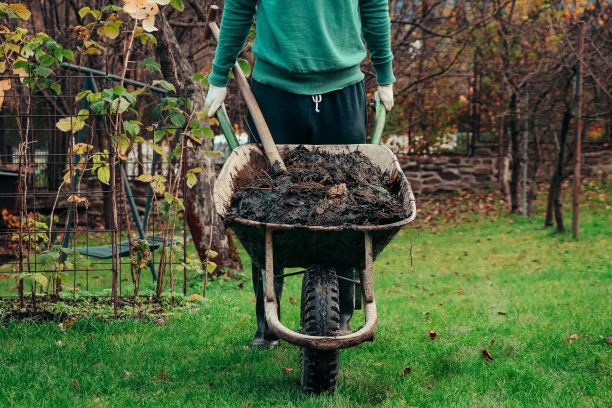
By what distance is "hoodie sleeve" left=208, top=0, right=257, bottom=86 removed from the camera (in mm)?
2820

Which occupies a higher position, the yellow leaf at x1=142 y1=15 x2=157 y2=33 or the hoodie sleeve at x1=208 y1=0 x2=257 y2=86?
the yellow leaf at x1=142 y1=15 x2=157 y2=33

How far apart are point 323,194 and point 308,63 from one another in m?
0.63

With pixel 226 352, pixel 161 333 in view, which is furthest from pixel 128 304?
pixel 226 352

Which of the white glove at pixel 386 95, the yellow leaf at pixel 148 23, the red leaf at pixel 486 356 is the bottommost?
the red leaf at pixel 486 356

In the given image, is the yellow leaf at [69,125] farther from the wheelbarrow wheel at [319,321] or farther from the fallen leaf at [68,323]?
the wheelbarrow wheel at [319,321]

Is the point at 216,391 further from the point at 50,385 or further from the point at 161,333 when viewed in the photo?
the point at 161,333

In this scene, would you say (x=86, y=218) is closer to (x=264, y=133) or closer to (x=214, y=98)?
(x=214, y=98)

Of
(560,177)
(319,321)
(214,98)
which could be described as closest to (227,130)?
(214,98)

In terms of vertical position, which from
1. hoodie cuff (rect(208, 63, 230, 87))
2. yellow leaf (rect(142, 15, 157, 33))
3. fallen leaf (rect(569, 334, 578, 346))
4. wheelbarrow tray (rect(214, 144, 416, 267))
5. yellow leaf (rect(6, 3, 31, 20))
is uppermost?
yellow leaf (rect(6, 3, 31, 20))

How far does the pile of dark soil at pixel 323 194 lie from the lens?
7.73 ft

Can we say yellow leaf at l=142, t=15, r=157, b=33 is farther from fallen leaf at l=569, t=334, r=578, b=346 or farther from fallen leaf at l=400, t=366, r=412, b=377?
fallen leaf at l=569, t=334, r=578, b=346

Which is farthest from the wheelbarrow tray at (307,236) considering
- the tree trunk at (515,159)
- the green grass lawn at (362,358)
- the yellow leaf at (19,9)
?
the tree trunk at (515,159)

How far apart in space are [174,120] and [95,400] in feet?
5.94

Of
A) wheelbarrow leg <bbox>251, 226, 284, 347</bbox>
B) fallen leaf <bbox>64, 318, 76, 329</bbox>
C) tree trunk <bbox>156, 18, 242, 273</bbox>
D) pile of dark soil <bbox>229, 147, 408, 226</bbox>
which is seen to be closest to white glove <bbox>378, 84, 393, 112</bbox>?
pile of dark soil <bbox>229, 147, 408, 226</bbox>
